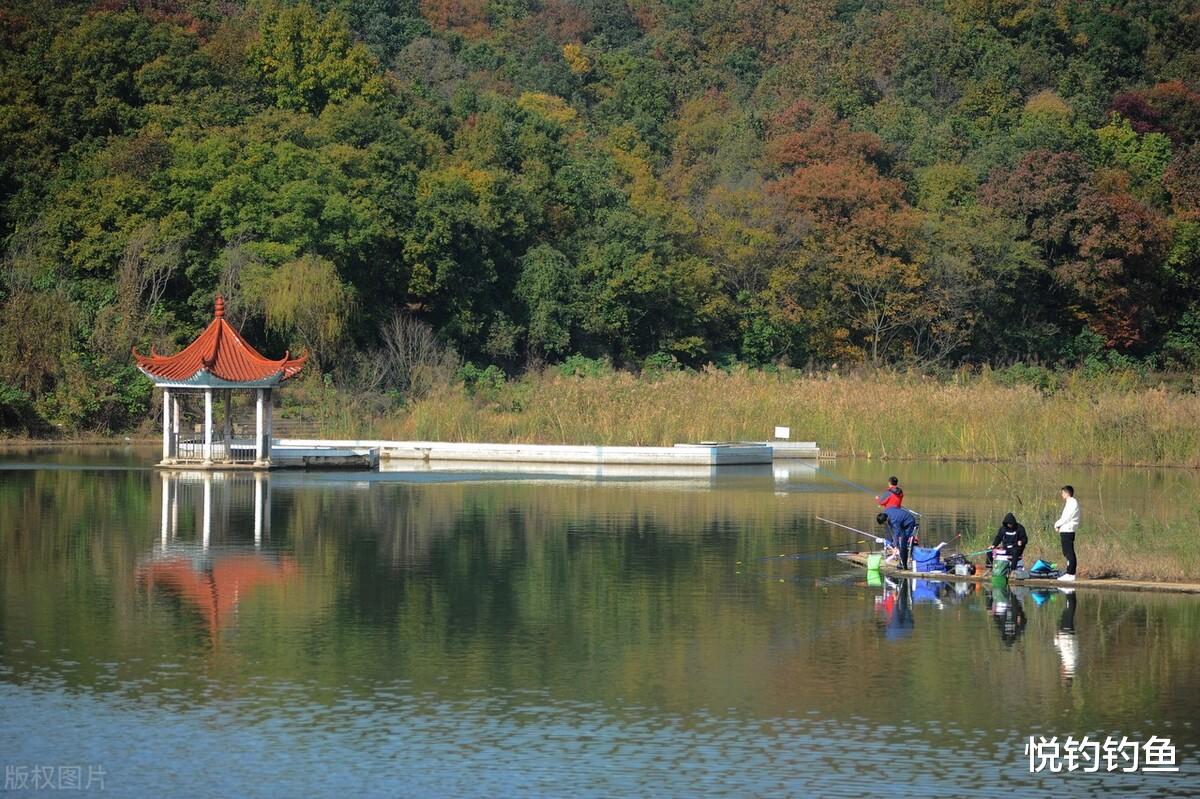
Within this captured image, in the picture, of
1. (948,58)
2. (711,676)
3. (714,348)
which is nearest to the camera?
(711,676)

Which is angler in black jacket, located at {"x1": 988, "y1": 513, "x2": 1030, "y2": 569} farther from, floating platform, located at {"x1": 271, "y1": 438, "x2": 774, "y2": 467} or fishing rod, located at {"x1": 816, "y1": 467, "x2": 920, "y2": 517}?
floating platform, located at {"x1": 271, "y1": 438, "x2": 774, "y2": 467}

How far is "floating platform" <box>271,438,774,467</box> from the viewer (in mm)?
39219

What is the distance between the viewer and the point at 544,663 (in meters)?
15.5

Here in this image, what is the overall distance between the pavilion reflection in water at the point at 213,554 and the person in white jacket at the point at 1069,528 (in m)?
9.30

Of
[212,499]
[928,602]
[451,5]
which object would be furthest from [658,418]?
[451,5]

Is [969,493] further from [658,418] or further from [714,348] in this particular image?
[714,348]

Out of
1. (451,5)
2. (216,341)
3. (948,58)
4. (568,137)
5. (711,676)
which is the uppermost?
(451,5)

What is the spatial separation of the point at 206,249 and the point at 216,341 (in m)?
16.2

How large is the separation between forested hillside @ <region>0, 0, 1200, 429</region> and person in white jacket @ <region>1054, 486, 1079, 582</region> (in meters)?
31.9

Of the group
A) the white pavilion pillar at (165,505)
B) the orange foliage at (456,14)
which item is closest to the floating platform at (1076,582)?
the white pavilion pillar at (165,505)

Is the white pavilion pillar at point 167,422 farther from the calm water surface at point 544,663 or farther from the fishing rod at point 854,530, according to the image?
the fishing rod at point 854,530

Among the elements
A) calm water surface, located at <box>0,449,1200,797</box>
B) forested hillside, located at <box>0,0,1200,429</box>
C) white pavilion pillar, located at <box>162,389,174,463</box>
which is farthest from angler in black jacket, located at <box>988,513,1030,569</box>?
forested hillside, located at <box>0,0,1200,429</box>

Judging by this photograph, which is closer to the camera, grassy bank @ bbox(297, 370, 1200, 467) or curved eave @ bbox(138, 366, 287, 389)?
curved eave @ bbox(138, 366, 287, 389)

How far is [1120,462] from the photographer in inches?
1537
